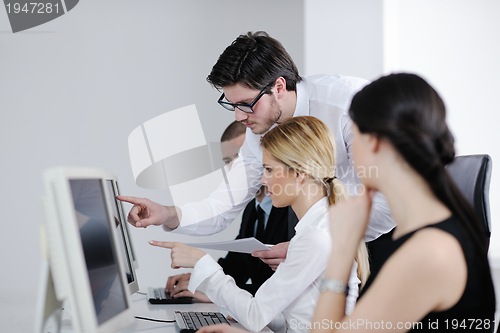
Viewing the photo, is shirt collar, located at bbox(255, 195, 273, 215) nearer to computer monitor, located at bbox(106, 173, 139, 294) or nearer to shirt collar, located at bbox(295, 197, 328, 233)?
shirt collar, located at bbox(295, 197, 328, 233)

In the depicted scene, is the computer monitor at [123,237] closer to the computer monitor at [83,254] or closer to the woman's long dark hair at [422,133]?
the computer monitor at [83,254]

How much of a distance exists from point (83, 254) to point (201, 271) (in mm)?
542

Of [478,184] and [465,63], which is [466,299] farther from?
[465,63]

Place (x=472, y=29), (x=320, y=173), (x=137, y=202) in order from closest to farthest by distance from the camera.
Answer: (x=320, y=173), (x=137, y=202), (x=472, y=29)

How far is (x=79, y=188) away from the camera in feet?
2.53

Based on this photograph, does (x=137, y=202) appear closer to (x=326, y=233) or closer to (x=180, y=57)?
(x=326, y=233)

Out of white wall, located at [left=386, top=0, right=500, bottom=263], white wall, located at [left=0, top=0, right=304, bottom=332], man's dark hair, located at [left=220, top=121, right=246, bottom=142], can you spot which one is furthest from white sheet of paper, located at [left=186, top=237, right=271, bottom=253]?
white wall, located at [left=386, top=0, right=500, bottom=263]

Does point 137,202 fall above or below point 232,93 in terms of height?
below

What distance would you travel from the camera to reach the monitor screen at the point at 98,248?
76 centimetres

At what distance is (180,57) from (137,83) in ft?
1.36

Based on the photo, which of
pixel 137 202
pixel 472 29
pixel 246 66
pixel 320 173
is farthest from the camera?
pixel 472 29

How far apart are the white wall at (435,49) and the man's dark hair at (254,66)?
5.11ft

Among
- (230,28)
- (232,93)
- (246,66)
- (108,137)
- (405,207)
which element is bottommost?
(108,137)

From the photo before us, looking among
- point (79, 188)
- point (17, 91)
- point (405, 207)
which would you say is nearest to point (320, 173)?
point (405, 207)
